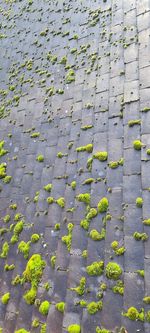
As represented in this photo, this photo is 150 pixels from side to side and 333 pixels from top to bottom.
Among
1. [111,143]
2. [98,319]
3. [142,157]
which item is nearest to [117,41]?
[111,143]

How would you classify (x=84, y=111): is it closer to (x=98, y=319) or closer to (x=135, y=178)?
(x=135, y=178)

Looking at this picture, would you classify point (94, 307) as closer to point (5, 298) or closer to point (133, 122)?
point (5, 298)

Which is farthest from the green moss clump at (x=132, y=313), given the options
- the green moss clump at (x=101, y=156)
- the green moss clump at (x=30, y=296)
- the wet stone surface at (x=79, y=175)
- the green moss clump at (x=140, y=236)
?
the green moss clump at (x=101, y=156)

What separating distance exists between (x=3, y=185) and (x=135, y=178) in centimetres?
326

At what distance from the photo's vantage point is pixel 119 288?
4.20 meters

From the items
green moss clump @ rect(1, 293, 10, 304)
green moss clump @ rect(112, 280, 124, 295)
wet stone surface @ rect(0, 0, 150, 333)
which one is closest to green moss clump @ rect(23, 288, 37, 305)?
wet stone surface @ rect(0, 0, 150, 333)

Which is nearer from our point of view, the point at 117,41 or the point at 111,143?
the point at 111,143

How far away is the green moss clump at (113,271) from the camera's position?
14.2 ft

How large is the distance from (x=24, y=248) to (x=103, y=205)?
5.28ft

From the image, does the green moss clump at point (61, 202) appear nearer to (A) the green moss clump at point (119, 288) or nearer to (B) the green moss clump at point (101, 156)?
A: (B) the green moss clump at point (101, 156)

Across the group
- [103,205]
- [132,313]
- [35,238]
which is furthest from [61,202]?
[132,313]

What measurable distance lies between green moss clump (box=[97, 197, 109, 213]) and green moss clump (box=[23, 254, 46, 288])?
3.86 ft

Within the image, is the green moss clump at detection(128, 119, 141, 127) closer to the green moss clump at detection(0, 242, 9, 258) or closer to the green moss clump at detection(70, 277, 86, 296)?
the green moss clump at detection(70, 277, 86, 296)

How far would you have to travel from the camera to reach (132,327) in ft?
12.6
